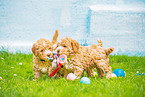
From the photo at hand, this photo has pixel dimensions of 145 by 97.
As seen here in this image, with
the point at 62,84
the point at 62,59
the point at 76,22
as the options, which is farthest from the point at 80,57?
the point at 76,22

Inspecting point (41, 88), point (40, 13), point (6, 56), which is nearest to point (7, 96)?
point (41, 88)

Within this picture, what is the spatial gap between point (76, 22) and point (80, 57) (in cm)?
311

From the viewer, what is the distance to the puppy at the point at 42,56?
3082 millimetres

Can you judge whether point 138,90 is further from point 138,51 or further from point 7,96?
point 138,51

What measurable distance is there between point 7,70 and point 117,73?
8.00 feet

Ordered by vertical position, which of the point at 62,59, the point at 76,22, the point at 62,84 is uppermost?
the point at 76,22

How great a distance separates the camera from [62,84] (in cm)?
272

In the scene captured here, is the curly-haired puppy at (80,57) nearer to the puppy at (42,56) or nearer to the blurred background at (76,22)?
the puppy at (42,56)

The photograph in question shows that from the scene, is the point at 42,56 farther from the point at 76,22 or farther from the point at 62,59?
the point at 76,22

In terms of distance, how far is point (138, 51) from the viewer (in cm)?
619

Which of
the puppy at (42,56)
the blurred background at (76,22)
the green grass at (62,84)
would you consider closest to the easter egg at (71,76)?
the green grass at (62,84)

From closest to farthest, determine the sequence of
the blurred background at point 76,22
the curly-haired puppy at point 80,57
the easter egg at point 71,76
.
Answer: the easter egg at point 71,76 → the curly-haired puppy at point 80,57 → the blurred background at point 76,22

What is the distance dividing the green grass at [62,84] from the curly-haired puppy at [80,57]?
0.73ft

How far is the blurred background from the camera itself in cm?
584
